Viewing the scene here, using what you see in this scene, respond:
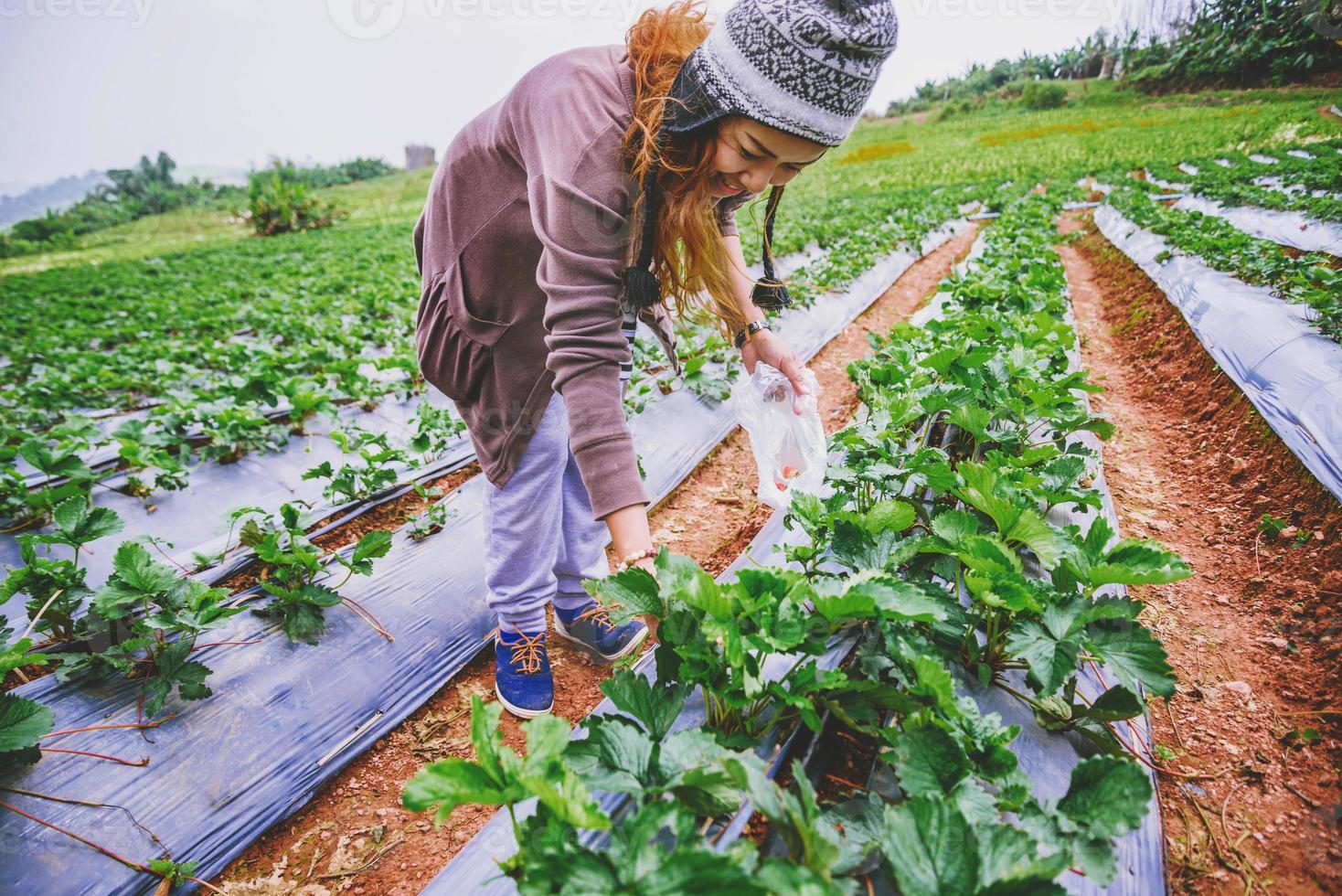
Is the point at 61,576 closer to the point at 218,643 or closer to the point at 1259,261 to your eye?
the point at 218,643

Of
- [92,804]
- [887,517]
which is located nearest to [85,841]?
[92,804]

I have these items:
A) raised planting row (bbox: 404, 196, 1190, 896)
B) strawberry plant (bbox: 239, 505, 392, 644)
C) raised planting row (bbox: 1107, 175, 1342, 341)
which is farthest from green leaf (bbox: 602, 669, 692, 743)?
raised planting row (bbox: 1107, 175, 1342, 341)

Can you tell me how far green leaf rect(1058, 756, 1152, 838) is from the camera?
88 cm

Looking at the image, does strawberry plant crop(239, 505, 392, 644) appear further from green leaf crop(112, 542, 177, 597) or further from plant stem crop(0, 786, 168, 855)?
plant stem crop(0, 786, 168, 855)

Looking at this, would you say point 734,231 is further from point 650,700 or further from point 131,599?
point 131,599

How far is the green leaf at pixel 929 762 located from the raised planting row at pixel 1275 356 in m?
2.50

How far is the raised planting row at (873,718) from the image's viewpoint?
766mm

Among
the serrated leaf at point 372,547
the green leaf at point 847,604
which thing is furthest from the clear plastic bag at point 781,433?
the serrated leaf at point 372,547

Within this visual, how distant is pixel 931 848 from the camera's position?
2.64 feet

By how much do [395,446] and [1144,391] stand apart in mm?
5021

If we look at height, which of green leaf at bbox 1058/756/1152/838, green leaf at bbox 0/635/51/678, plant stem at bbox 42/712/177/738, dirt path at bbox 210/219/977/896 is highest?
green leaf at bbox 1058/756/1152/838

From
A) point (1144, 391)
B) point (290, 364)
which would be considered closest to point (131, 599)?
point (290, 364)

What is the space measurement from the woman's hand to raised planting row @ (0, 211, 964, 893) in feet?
4.64

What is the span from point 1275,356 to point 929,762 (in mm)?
3663
